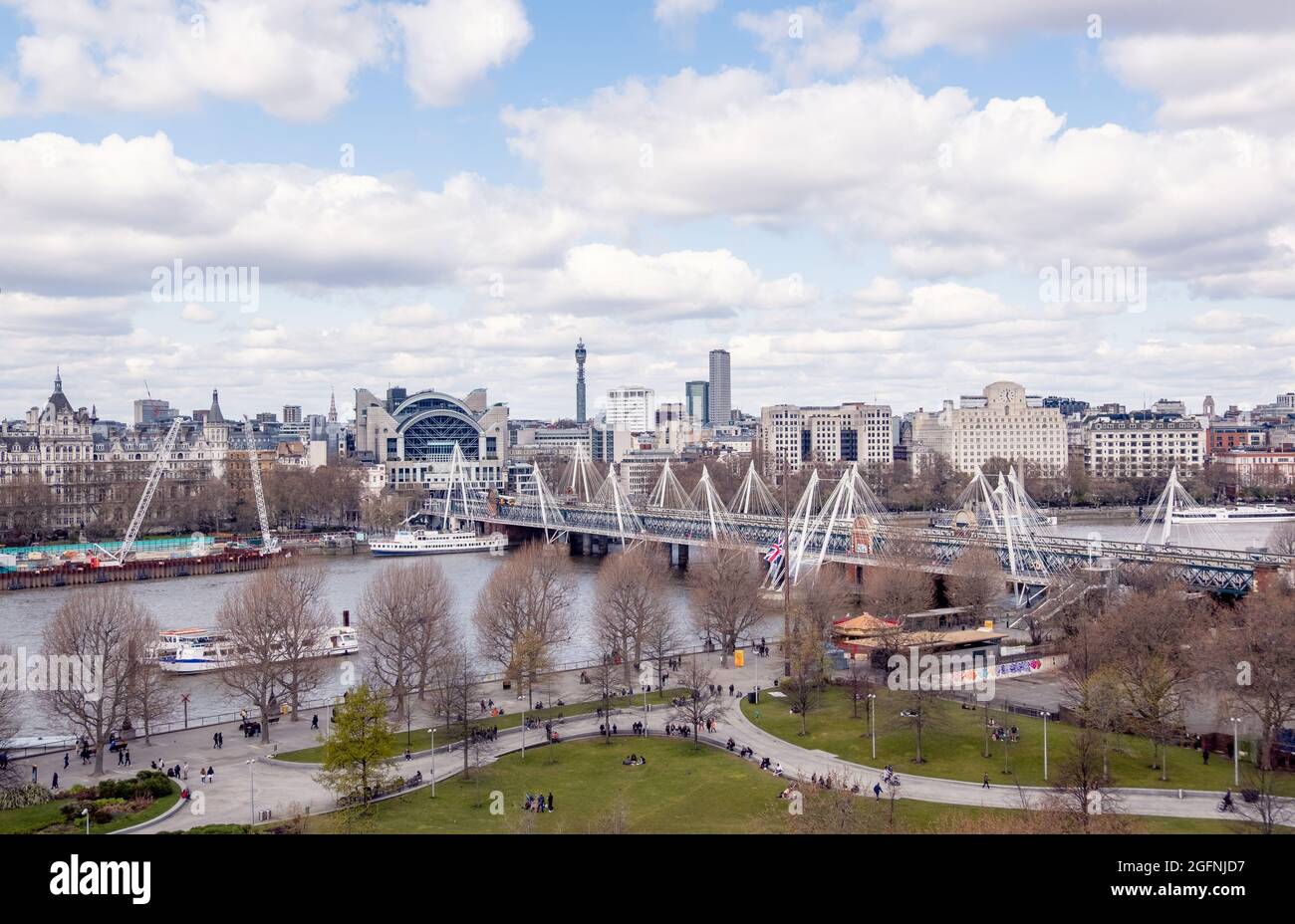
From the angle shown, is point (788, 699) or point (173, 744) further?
point (788, 699)

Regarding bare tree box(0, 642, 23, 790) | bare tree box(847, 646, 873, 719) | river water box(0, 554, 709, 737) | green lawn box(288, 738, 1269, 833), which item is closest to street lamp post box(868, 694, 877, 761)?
bare tree box(847, 646, 873, 719)

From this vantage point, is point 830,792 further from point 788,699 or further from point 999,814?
point 788,699

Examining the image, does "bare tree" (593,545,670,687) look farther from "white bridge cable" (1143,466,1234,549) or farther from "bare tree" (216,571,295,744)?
"white bridge cable" (1143,466,1234,549)

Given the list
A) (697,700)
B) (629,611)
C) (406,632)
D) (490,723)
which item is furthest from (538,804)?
(629,611)


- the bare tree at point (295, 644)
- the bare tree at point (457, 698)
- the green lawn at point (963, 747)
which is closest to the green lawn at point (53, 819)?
the bare tree at point (457, 698)

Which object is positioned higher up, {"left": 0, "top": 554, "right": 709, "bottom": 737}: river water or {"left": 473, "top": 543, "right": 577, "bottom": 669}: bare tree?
{"left": 473, "top": 543, "right": 577, "bottom": 669}: bare tree

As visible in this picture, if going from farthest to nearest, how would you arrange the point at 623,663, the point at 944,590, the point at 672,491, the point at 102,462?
the point at 672,491 < the point at 102,462 < the point at 944,590 < the point at 623,663
